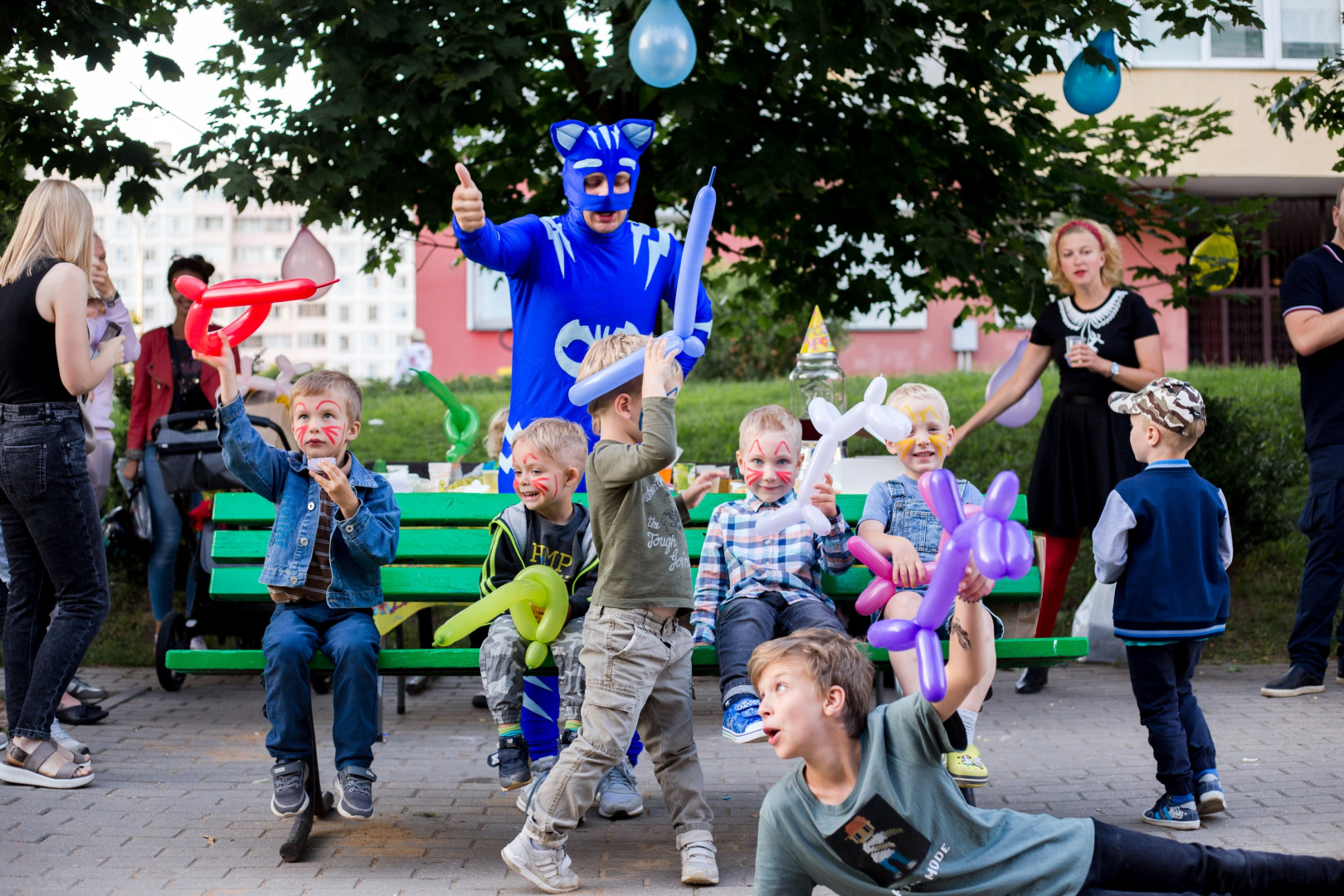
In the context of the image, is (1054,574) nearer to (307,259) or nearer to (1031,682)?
(1031,682)

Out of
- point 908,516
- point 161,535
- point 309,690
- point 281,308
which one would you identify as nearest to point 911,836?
point 908,516

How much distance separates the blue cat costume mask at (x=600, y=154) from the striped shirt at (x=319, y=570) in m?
1.43

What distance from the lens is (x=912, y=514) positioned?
441 centimetres

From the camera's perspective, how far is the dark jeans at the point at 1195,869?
9.57ft

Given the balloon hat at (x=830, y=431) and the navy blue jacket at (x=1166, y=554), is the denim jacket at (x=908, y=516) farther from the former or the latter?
the balloon hat at (x=830, y=431)

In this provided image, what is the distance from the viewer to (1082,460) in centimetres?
602

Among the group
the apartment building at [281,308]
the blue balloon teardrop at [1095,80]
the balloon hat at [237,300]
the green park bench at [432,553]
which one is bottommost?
the green park bench at [432,553]

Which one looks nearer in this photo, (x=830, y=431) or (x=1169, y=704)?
(x=830, y=431)

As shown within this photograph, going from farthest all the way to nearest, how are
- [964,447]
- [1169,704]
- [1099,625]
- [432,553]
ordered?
1. [964,447]
2. [1099,625]
3. [432,553]
4. [1169,704]

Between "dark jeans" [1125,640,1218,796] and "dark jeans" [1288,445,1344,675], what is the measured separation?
216cm

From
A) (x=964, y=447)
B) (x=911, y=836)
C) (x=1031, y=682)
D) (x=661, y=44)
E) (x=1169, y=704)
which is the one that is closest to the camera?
(x=911, y=836)

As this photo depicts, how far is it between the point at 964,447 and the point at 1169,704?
7.30 metres

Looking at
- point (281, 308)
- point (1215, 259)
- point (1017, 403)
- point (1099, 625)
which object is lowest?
point (1099, 625)

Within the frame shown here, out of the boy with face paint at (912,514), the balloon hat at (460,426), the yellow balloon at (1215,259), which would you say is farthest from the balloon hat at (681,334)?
the yellow balloon at (1215,259)
